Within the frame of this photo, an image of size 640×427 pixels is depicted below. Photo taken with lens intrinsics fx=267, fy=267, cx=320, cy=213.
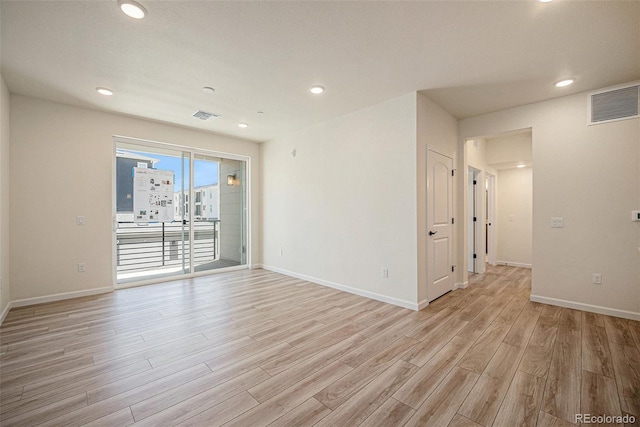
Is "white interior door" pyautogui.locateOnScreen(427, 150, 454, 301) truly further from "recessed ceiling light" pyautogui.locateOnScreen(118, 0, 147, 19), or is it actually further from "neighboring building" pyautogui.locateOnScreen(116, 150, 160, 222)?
"neighboring building" pyautogui.locateOnScreen(116, 150, 160, 222)

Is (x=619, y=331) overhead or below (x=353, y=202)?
below

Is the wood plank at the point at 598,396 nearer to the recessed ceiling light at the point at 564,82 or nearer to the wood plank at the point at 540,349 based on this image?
the wood plank at the point at 540,349

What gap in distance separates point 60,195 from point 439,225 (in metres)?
5.52

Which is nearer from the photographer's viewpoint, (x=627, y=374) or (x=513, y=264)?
(x=627, y=374)

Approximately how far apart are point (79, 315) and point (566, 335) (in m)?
5.49

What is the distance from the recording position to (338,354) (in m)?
2.37

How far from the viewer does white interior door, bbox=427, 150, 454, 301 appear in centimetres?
370

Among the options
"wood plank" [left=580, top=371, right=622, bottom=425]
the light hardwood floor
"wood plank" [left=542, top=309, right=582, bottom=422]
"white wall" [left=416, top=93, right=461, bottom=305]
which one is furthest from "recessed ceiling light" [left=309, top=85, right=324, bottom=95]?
"wood plank" [left=580, top=371, right=622, bottom=425]

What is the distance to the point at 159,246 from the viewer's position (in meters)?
4.97

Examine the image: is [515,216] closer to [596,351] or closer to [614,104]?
[614,104]

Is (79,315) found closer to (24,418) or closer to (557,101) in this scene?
(24,418)

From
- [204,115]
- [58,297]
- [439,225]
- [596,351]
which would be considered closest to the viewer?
[596,351]

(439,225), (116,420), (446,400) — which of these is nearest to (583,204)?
(439,225)

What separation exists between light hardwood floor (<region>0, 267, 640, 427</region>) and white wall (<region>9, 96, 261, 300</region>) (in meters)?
0.54
